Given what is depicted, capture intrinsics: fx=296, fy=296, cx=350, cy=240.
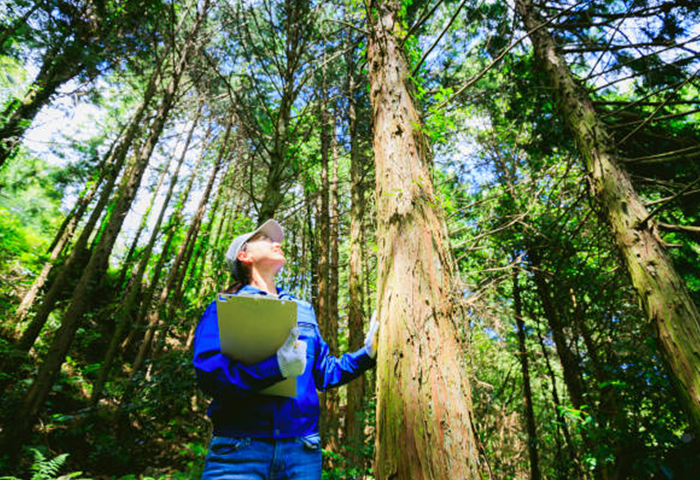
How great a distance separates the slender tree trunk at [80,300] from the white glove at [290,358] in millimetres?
5833

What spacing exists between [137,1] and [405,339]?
306 inches

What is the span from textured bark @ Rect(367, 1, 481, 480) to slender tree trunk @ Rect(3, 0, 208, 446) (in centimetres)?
566

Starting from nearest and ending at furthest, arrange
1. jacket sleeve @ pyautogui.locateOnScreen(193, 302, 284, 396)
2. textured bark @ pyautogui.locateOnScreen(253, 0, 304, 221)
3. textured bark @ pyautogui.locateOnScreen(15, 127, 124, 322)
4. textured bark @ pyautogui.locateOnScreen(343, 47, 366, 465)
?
jacket sleeve @ pyautogui.locateOnScreen(193, 302, 284, 396), textured bark @ pyautogui.locateOnScreen(253, 0, 304, 221), textured bark @ pyautogui.locateOnScreen(343, 47, 366, 465), textured bark @ pyautogui.locateOnScreen(15, 127, 124, 322)

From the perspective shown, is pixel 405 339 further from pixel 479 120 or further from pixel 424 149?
pixel 479 120

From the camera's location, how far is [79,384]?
297 inches

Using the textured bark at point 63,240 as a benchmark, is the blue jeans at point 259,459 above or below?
below

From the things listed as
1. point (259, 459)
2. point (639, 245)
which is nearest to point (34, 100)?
point (259, 459)

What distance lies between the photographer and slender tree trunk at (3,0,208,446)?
4.72 meters

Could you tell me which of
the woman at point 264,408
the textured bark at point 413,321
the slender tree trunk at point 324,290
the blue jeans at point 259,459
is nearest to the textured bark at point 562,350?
the slender tree trunk at point 324,290

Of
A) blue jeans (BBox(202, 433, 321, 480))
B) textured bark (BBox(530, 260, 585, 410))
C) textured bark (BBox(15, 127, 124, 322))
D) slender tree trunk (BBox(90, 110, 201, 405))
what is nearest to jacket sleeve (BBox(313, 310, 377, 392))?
blue jeans (BBox(202, 433, 321, 480))

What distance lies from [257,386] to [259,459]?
1.35ft

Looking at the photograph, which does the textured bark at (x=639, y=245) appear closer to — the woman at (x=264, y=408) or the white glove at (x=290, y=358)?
the woman at (x=264, y=408)

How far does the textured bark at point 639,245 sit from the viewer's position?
2.38 meters

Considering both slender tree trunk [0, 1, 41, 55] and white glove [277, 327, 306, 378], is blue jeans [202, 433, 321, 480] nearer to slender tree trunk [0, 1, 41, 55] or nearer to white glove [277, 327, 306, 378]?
white glove [277, 327, 306, 378]
